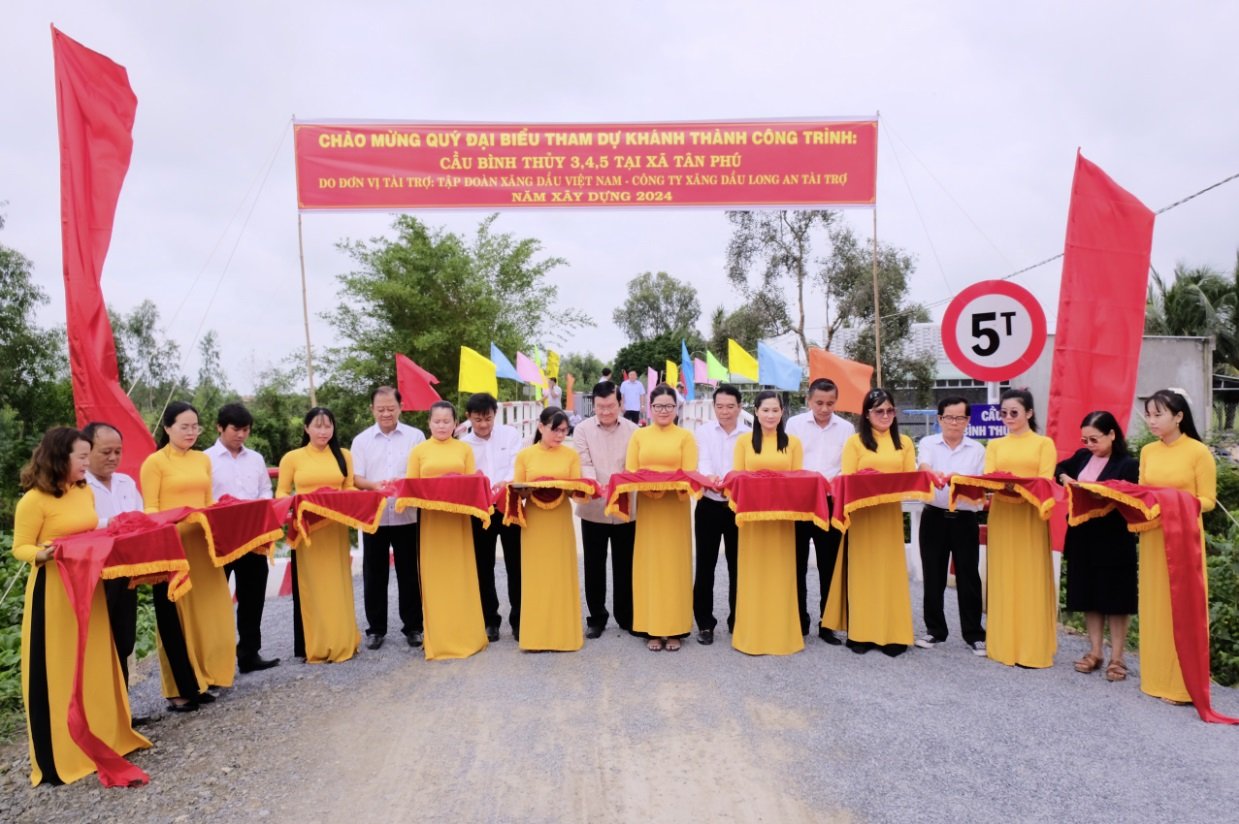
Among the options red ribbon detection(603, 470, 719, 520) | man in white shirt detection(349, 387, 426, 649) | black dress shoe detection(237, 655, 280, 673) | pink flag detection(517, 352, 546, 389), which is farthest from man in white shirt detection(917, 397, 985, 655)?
pink flag detection(517, 352, 546, 389)

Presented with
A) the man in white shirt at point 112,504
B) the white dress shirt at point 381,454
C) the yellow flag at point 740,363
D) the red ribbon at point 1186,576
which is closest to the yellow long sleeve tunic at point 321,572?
the white dress shirt at point 381,454

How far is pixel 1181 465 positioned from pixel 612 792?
12.0 feet

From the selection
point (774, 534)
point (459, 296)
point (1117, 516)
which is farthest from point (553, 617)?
point (459, 296)

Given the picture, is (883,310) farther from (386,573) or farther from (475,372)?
(386,573)

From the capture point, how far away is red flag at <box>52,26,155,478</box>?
17.5 feet

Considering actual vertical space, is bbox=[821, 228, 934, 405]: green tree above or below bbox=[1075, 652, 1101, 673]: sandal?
above

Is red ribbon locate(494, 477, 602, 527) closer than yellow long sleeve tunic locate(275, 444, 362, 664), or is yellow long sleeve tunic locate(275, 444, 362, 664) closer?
red ribbon locate(494, 477, 602, 527)

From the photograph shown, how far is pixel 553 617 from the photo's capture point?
17.6ft

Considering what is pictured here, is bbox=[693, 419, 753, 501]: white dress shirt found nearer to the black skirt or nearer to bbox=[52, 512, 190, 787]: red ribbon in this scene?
the black skirt

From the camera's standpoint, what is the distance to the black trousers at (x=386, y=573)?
5.64 metres

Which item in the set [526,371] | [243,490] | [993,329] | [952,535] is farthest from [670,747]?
[526,371]

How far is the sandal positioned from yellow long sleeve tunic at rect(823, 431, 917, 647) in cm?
100

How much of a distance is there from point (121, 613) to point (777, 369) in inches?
358

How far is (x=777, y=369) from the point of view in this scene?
456 inches
